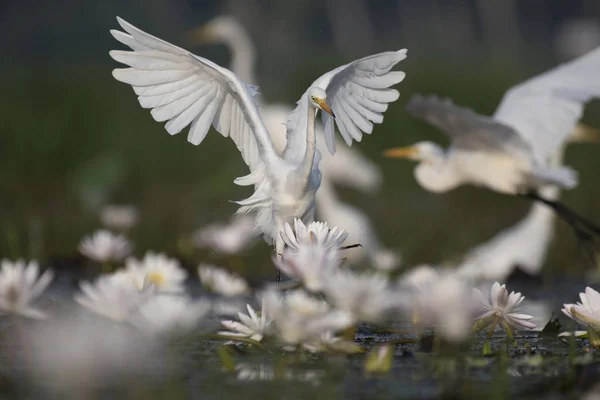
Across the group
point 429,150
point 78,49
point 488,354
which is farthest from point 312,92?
point 78,49

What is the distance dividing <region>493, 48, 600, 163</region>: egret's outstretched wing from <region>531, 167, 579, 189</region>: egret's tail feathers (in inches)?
4.3

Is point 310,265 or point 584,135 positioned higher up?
point 584,135

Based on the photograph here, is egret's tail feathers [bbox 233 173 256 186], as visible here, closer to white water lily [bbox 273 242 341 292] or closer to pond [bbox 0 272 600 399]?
pond [bbox 0 272 600 399]

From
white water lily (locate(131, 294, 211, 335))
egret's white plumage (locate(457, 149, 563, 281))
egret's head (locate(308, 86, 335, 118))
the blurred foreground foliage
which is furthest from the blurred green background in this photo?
white water lily (locate(131, 294, 211, 335))

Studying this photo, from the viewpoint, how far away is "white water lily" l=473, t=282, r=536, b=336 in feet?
8.02

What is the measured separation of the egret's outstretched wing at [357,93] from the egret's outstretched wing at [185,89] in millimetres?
212

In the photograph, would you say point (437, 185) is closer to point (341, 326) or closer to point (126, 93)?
point (341, 326)

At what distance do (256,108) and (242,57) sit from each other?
13.2ft

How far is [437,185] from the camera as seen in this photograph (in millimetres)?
5289

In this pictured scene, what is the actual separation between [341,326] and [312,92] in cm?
113

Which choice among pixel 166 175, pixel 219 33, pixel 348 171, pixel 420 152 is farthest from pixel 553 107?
pixel 166 175

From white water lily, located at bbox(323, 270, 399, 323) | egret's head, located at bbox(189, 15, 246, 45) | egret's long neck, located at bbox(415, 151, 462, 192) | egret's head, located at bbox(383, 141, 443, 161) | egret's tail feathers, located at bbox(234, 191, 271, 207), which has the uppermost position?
egret's head, located at bbox(189, 15, 246, 45)

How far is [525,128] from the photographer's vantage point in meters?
4.61

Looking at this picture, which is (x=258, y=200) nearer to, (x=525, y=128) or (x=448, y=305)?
(x=448, y=305)
